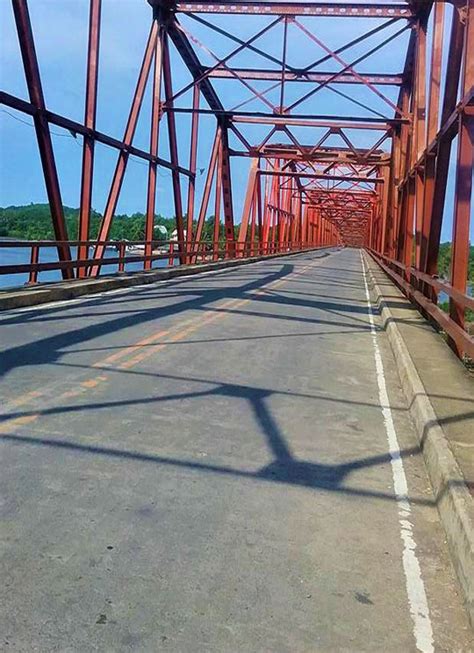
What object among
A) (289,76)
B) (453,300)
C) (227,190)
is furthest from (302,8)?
(227,190)

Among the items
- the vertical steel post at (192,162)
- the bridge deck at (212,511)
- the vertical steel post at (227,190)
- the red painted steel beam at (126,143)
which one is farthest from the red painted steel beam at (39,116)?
the vertical steel post at (227,190)

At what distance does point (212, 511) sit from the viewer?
4.03 meters

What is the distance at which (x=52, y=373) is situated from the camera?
712cm

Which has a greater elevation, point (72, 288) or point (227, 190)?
point (227, 190)

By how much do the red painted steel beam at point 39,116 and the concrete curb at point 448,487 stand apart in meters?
9.78

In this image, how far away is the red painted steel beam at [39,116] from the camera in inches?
519

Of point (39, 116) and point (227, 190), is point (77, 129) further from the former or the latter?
point (227, 190)

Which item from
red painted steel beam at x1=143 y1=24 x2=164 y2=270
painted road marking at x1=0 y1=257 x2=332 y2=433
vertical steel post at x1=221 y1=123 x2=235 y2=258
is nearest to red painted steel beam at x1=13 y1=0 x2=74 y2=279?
painted road marking at x1=0 y1=257 x2=332 y2=433

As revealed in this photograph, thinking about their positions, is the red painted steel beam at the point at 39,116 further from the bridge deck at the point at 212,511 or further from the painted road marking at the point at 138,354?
the bridge deck at the point at 212,511

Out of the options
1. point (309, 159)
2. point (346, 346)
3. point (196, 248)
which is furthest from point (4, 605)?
point (309, 159)

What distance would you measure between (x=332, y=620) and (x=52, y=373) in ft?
15.7

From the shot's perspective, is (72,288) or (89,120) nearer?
(72,288)

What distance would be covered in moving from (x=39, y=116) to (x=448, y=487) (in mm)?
12245

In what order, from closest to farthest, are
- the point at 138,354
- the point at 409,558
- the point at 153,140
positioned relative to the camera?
the point at 409,558
the point at 138,354
the point at 153,140
